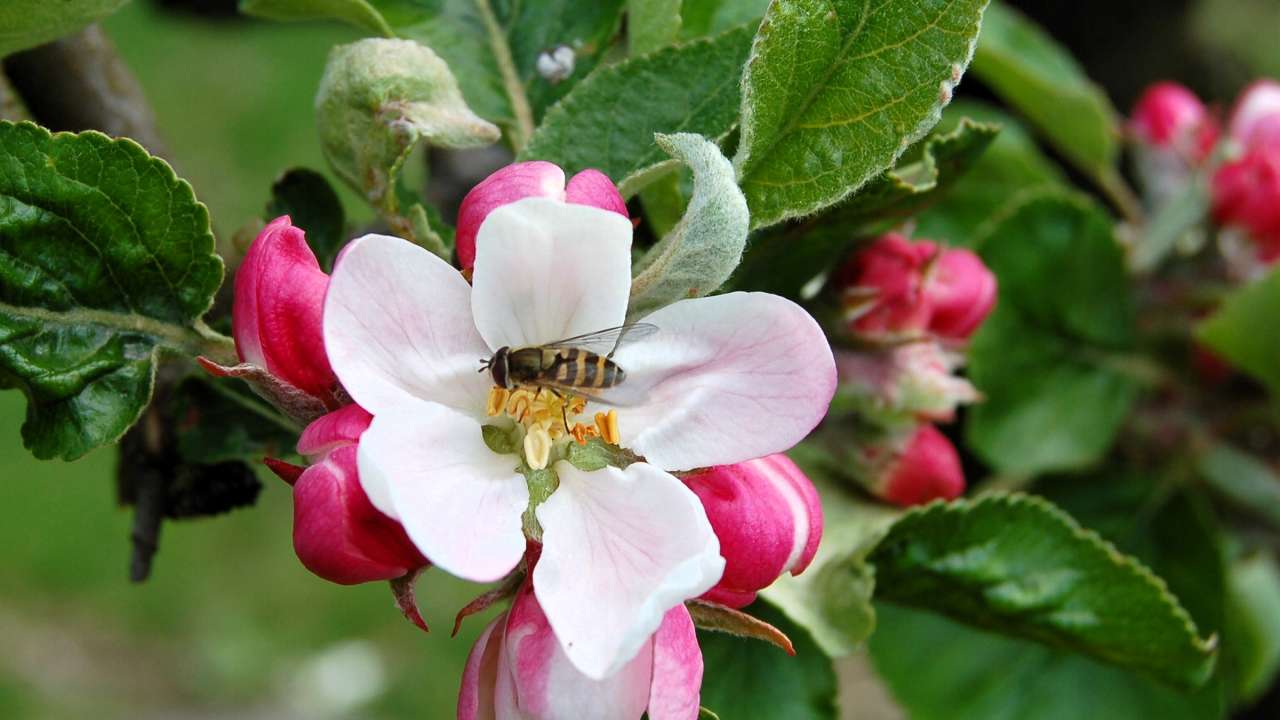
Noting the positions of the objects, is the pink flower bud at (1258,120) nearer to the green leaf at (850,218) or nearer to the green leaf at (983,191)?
the green leaf at (983,191)

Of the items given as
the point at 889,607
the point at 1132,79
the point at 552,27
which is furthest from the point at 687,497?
the point at 1132,79

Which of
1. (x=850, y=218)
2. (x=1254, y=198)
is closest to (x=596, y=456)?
(x=850, y=218)

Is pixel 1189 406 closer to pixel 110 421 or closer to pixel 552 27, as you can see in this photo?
pixel 552 27

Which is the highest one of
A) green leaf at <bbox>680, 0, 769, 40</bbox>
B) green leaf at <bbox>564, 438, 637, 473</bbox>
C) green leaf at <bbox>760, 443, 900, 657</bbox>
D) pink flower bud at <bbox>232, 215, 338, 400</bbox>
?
green leaf at <bbox>680, 0, 769, 40</bbox>

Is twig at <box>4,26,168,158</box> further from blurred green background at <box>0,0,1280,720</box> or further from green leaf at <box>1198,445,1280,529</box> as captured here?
blurred green background at <box>0,0,1280,720</box>

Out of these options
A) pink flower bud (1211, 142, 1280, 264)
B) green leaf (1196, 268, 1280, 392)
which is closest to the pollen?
green leaf (1196, 268, 1280, 392)

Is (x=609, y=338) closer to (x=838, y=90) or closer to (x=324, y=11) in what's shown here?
(x=838, y=90)
